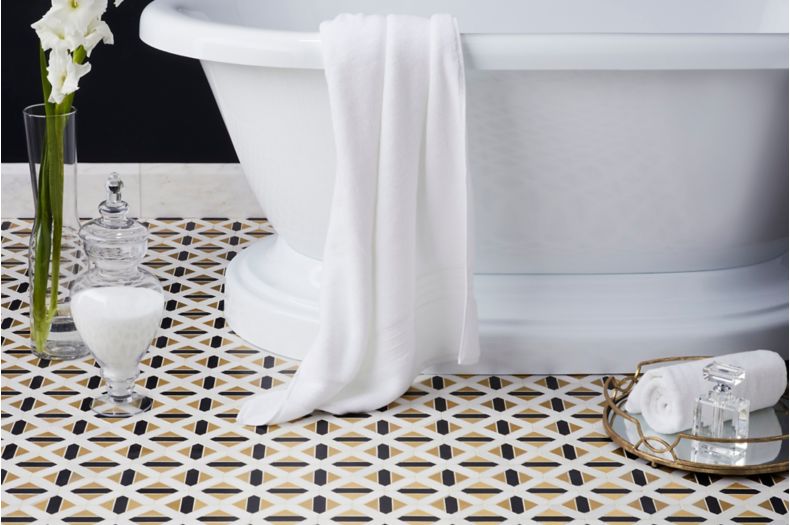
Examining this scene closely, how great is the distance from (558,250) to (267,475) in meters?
0.78

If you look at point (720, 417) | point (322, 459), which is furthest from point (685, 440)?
point (322, 459)

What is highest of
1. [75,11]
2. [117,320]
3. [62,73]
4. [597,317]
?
[75,11]

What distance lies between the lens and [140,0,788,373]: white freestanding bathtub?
2.29 meters

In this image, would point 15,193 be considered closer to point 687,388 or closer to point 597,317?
point 597,317

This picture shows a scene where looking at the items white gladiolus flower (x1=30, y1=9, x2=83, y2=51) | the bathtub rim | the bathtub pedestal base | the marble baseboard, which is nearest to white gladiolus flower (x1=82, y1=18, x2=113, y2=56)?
white gladiolus flower (x1=30, y1=9, x2=83, y2=51)

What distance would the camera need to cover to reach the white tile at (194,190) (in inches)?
133

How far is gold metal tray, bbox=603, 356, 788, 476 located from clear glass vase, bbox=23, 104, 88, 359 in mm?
1112

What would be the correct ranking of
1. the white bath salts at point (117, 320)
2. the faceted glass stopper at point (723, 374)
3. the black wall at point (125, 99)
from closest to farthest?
the faceted glass stopper at point (723, 374)
the white bath salts at point (117, 320)
the black wall at point (125, 99)

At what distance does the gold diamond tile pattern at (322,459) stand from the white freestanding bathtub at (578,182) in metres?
0.13

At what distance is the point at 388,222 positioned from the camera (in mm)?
2332

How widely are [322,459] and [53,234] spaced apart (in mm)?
737

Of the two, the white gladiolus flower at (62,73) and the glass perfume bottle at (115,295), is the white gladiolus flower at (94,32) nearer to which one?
the white gladiolus flower at (62,73)

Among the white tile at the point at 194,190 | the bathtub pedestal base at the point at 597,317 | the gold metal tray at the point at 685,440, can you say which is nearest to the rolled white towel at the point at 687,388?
the gold metal tray at the point at 685,440

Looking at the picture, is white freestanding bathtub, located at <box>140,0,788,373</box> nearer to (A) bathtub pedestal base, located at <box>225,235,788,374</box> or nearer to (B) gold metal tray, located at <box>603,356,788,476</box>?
(A) bathtub pedestal base, located at <box>225,235,788,374</box>
